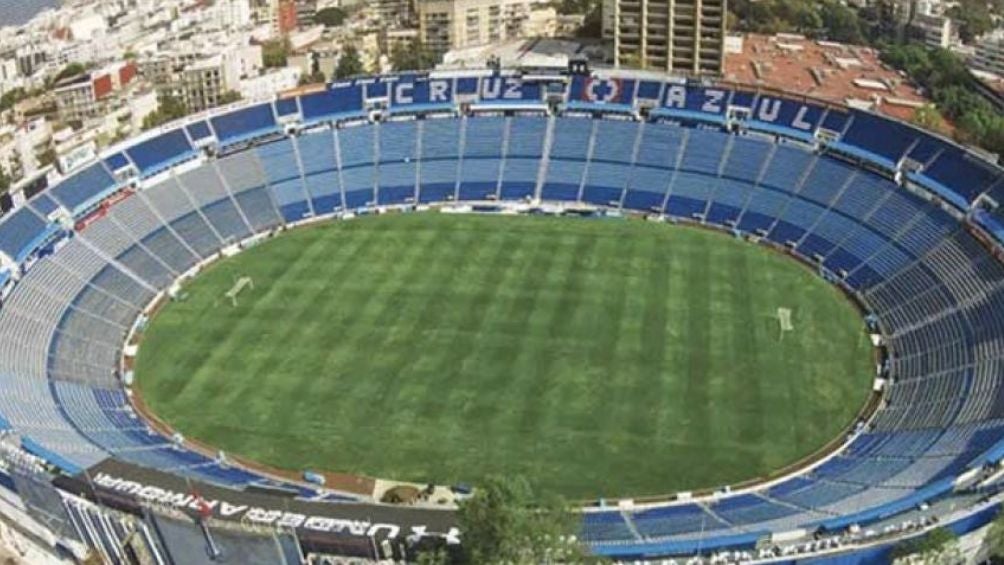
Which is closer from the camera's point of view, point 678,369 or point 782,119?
point 678,369

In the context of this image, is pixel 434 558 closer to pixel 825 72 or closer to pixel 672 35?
pixel 672 35

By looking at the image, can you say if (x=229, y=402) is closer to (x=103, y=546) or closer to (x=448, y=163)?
(x=103, y=546)

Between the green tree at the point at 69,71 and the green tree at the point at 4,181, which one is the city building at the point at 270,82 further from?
the green tree at the point at 4,181

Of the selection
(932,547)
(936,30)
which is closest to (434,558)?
(932,547)

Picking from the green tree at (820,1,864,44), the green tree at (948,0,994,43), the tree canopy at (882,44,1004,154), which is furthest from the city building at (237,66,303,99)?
the green tree at (948,0,994,43)

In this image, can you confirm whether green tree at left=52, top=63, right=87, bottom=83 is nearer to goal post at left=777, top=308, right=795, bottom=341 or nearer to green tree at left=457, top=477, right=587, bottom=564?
goal post at left=777, top=308, right=795, bottom=341

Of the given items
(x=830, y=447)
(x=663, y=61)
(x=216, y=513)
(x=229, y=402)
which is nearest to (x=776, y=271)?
(x=830, y=447)
